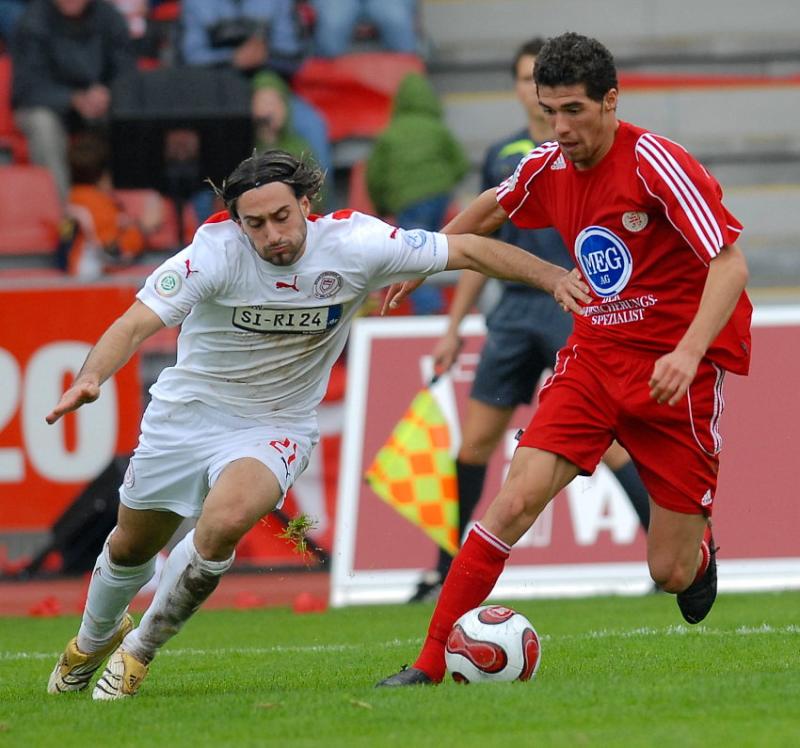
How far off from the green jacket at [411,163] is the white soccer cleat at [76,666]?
7.87 meters

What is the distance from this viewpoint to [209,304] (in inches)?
227

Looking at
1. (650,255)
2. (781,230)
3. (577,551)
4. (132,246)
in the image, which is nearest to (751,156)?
(781,230)

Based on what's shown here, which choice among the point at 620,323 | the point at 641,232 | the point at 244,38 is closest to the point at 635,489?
the point at 620,323

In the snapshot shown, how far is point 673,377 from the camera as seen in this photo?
17.0 ft

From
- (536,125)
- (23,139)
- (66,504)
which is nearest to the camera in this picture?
(536,125)

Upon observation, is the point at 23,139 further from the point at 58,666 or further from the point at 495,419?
the point at 58,666

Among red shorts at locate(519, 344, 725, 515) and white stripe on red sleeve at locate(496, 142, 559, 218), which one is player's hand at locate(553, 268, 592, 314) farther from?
white stripe on red sleeve at locate(496, 142, 559, 218)

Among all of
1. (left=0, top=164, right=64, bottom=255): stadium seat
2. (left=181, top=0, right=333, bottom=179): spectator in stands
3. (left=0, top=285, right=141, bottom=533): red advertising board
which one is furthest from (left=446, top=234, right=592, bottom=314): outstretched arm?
(left=0, top=164, right=64, bottom=255): stadium seat

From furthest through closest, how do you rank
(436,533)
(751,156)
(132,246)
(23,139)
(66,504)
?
(751,156)
(23,139)
(132,246)
(66,504)
(436,533)

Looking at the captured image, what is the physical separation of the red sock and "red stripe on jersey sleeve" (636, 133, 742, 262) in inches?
47.0

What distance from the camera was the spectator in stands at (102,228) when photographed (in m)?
13.1

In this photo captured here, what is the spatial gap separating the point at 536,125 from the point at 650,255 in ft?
9.76

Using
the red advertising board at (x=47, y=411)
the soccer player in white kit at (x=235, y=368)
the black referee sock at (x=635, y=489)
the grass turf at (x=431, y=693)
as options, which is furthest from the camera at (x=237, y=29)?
the soccer player in white kit at (x=235, y=368)

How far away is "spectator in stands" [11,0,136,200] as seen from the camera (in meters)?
13.7
